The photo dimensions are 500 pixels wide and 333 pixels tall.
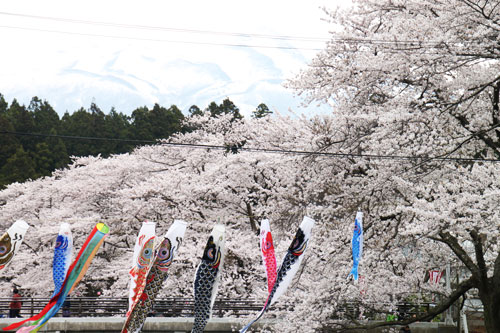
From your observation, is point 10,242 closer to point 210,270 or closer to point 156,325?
point 210,270

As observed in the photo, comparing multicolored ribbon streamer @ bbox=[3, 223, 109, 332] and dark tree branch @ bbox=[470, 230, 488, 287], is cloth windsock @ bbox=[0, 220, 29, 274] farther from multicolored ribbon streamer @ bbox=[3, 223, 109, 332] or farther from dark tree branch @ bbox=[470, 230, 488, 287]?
dark tree branch @ bbox=[470, 230, 488, 287]

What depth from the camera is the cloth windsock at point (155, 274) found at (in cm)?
967

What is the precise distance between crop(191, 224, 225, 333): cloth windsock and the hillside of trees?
1072 inches

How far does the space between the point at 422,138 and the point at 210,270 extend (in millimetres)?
4502

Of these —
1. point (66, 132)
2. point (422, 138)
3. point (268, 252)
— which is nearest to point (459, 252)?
point (422, 138)

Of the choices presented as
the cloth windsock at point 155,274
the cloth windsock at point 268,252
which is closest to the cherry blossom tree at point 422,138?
the cloth windsock at point 268,252

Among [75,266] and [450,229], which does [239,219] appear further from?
[450,229]

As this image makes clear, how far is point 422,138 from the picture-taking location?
999 cm

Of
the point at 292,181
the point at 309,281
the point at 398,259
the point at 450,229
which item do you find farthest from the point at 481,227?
the point at 292,181

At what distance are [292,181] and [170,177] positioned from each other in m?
8.59

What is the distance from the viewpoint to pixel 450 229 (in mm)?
8625

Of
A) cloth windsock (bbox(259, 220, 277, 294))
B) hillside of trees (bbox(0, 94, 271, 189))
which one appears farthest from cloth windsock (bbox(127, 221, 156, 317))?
hillside of trees (bbox(0, 94, 271, 189))

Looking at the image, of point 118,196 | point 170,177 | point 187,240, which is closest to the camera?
point 187,240

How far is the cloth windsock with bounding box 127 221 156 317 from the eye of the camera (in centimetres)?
981
